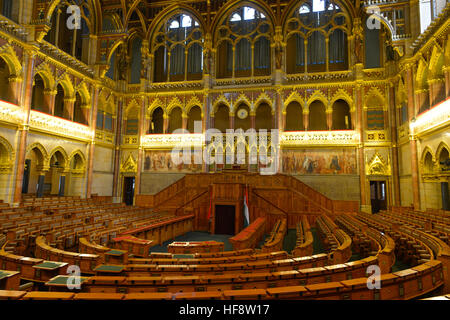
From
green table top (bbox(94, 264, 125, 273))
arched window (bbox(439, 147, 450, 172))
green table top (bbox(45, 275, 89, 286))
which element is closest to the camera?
green table top (bbox(45, 275, 89, 286))

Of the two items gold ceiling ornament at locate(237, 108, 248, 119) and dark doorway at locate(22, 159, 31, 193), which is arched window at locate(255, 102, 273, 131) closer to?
gold ceiling ornament at locate(237, 108, 248, 119)

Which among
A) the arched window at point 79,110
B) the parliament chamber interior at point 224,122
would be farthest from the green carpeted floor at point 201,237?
the arched window at point 79,110

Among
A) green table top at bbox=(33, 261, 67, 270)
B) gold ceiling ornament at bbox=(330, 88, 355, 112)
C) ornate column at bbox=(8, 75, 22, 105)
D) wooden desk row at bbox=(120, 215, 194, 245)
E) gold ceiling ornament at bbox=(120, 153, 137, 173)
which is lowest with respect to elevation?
wooden desk row at bbox=(120, 215, 194, 245)

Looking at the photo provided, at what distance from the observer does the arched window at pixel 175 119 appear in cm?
2216

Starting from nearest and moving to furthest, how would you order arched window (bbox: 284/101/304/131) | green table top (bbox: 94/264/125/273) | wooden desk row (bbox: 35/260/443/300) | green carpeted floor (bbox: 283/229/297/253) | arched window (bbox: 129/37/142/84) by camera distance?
1. wooden desk row (bbox: 35/260/443/300)
2. green table top (bbox: 94/264/125/273)
3. green carpeted floor (bbox: 283/229/297/253)
4. arched window (bbox: 284/101/304/131)
5. arched window (bbox: 129/37/142/84)

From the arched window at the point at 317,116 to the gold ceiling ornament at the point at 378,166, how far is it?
4.00 m

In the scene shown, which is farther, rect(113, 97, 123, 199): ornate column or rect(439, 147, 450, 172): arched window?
rect(113, 97, 123, 199): ornate column

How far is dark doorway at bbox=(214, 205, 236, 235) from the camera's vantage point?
14016 millimetres

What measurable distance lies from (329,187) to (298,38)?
11282 millimetres

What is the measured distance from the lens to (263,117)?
2102 cm

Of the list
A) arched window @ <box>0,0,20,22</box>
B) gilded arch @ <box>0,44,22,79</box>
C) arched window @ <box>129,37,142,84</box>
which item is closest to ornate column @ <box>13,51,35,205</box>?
gilded arch @ <box>0,44,22,79</box>

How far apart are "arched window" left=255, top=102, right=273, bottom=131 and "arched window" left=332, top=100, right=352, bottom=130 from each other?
4553mm

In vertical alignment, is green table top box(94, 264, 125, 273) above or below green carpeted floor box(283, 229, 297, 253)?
above
